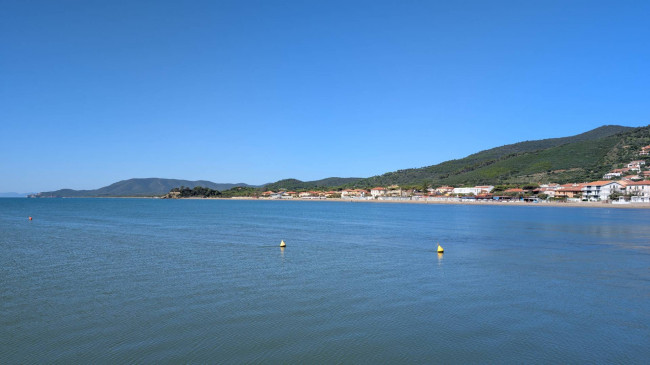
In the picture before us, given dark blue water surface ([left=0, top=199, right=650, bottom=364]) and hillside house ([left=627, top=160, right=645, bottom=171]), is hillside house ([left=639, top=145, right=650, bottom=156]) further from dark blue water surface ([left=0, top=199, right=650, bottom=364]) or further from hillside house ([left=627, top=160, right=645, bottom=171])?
dark blue water surface ([left=0, top=199, right=650, bottom=364])

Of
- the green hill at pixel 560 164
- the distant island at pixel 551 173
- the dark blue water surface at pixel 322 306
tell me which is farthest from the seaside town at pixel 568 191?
the dark blue water surface at pixel 322 306

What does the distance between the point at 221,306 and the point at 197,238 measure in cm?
1807

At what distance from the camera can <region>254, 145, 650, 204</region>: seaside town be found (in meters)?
92.9

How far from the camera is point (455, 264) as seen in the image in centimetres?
1941

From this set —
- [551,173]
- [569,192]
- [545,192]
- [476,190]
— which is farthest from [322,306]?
[551,173]

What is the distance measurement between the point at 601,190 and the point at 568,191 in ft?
22.0

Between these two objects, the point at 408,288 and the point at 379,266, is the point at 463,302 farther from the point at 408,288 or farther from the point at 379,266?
the point at 379,266

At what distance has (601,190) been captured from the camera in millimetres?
97688

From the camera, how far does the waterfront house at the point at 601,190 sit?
315 feet

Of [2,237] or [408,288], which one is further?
[2,237]

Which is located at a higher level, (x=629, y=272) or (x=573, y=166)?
(x=573, y=166)

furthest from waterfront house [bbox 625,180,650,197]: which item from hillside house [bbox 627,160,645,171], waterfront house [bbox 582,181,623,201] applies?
hillside house [bbox 627,160,645,171]

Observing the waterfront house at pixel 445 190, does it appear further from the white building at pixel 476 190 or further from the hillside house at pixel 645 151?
the hillside house at pixel 645 151

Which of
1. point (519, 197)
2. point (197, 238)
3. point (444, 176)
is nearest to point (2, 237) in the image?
point (197, 238)
